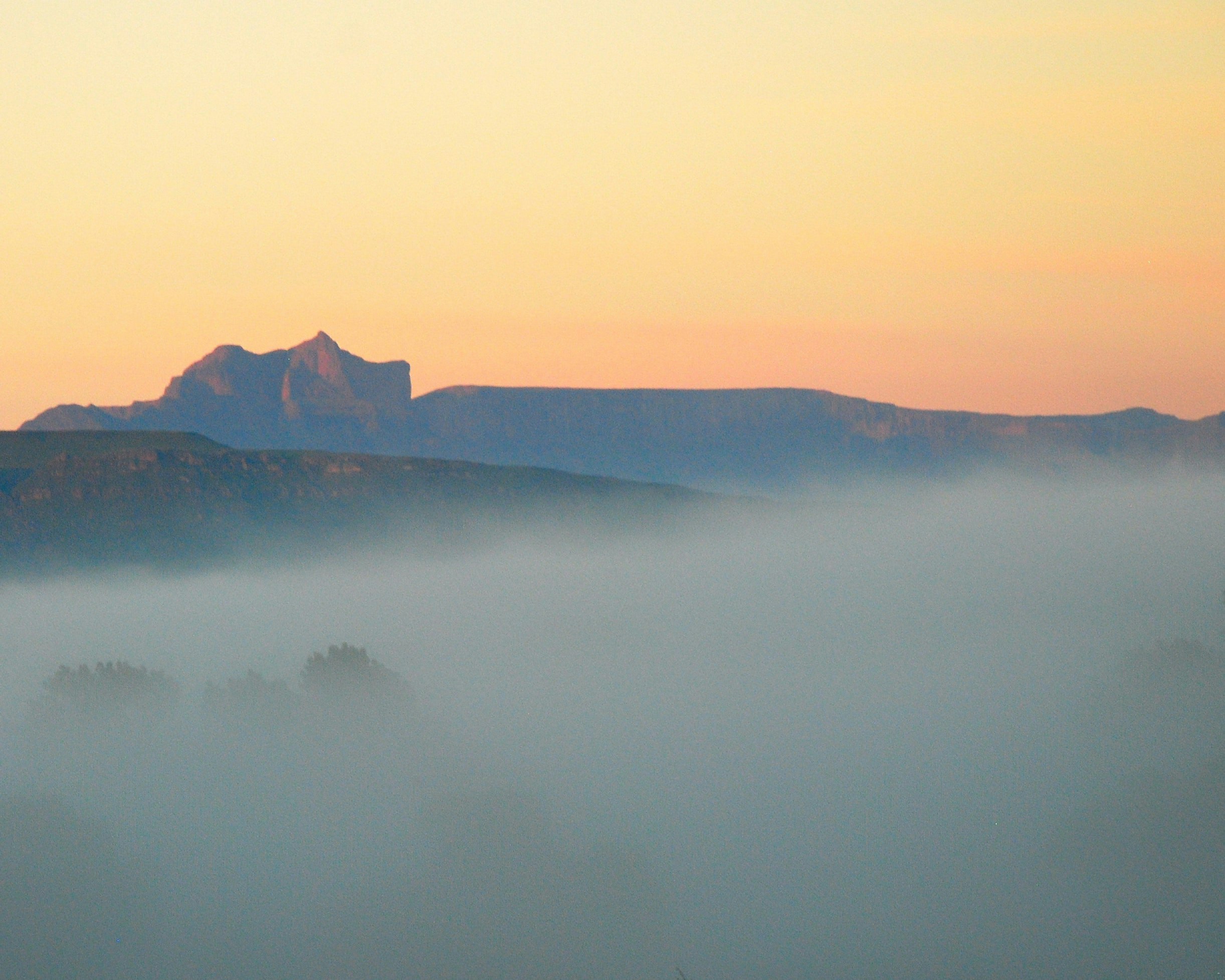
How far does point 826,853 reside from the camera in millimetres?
92062

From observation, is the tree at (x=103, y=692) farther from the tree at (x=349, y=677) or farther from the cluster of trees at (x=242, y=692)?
the tree at (x=349, y=677)

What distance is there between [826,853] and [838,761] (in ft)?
87.9

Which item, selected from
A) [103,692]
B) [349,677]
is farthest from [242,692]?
[103,692]

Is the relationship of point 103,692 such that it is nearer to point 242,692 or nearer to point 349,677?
point 242,692

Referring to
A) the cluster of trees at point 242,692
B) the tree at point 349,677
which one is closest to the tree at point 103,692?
the cluster of trees at point 242,692

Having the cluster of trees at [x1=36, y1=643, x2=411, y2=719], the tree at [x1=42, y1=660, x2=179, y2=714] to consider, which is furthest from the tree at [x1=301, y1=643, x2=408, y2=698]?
the tree at [x1=42, y1=660, x2=179, y2=714]

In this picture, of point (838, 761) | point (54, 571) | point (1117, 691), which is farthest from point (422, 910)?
point (54, 571)

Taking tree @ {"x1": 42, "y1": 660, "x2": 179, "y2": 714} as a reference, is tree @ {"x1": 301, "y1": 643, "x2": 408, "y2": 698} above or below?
above

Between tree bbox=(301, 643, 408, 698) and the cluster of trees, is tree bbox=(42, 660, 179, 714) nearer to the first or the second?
the cluster of trees

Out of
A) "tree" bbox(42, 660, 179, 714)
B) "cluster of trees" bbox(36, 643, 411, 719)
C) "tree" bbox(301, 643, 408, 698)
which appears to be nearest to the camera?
"tree" bbox(42, 660, 179, 714)

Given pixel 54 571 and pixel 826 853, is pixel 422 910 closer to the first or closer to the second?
pixel 826 853

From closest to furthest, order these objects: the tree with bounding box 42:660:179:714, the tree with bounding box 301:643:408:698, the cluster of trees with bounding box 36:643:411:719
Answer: the tree with bounding box 42:660:179:714 < the cluster of trees with bounding box 36:643:411:719 < the tree with bounding box 301:643:408:698

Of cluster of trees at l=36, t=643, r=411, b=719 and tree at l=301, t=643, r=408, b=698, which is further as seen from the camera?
tree at l=301, t=643, r=408, b=698

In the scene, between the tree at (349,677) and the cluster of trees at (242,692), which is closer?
the cluster of trees at (242,692)
